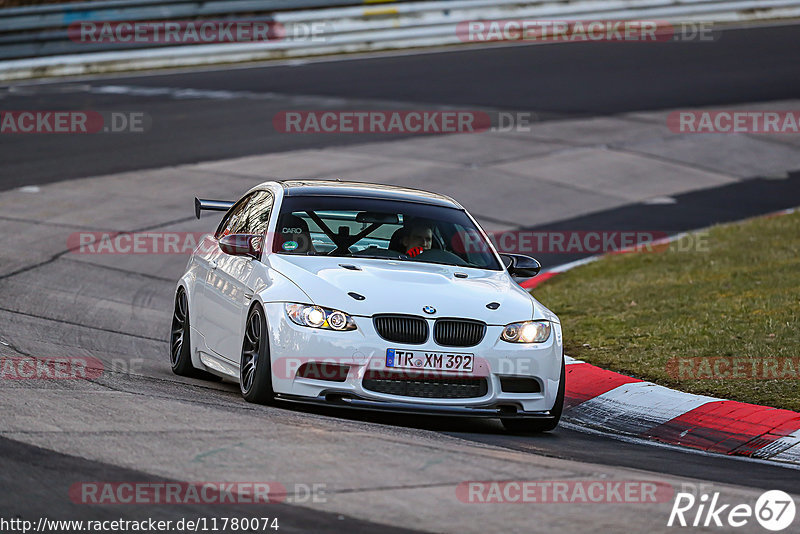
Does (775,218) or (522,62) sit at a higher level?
(522,62)

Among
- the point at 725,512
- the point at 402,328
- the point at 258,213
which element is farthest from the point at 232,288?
the point at 725,512

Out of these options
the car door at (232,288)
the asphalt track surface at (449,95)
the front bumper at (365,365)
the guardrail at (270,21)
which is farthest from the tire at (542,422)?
the guardrail at (270,21)

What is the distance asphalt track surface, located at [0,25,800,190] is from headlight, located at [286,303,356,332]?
1081 cm

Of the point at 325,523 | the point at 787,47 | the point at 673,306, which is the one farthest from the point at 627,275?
the point at 787,47

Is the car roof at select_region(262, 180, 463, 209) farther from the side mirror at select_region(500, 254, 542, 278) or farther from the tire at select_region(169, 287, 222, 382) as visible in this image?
the tire at select_region(169, 287, 222, 382)

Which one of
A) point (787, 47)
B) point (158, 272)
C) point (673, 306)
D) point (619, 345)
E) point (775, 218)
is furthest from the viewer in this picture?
point (787, 47)

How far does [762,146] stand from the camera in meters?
22.3

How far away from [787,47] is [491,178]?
13.6m

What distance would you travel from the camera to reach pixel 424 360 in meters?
7.80

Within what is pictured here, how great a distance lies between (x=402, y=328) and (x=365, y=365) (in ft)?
1.06

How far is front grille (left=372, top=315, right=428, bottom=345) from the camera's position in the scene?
783 centimetres

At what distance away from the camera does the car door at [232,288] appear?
8.66 metres

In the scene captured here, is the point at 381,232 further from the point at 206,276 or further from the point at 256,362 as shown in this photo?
the point at 256,362

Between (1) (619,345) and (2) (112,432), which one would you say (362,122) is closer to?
(1) (619,345)
